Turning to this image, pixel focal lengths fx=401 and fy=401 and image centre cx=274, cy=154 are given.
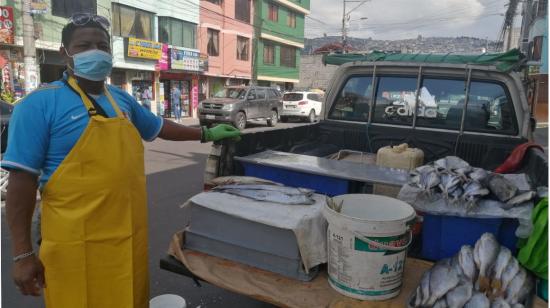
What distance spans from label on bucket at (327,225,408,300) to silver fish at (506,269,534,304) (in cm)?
45

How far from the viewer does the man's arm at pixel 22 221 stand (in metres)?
1.89

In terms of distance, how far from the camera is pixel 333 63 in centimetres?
445

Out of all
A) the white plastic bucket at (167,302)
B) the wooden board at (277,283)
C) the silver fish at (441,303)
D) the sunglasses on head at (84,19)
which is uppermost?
the sunglasses on head at (84,19)

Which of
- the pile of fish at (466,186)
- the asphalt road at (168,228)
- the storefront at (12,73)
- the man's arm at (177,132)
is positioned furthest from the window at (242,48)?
the pile of fish at (466,186)

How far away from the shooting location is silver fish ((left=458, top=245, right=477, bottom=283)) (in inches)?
69.7

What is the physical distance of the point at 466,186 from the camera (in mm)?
2064

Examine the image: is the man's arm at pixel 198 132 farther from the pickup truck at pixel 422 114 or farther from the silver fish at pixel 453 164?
the silver fish at pixel 453 164

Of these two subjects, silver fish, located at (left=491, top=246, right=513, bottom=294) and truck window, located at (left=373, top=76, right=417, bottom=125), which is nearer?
silver fish, located at (left=491, top=246, right=513, bottom=294)

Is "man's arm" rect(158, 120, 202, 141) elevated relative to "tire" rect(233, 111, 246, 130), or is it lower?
elevated

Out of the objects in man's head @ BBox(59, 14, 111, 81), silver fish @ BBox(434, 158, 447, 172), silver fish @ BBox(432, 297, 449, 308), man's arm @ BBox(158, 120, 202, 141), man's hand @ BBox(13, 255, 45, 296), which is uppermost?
man's head @ BBox(59, 14, 111, 81)

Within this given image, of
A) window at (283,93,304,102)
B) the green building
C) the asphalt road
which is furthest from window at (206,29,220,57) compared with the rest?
the asphalt road

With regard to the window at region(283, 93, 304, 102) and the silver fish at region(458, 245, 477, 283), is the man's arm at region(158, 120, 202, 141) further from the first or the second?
the window at region(283, 93, 304, 102)

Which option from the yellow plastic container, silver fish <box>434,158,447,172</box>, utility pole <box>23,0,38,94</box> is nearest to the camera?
silver fish <box>434,158,447,172</box>

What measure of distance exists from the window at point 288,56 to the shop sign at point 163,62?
16368 millimetres
